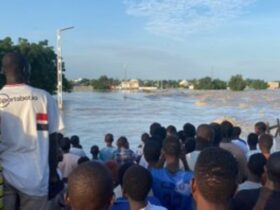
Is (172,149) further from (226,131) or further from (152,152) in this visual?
(226,131)

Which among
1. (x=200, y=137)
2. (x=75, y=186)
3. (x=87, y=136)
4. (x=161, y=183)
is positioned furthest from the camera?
(x=87, y=136)

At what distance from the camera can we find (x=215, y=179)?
2.50 metres

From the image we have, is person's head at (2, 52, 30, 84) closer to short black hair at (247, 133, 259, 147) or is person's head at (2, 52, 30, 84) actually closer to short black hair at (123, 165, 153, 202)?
short black hair at (123, 165, 153, 202)

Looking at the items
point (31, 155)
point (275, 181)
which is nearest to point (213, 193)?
point (275, 181)

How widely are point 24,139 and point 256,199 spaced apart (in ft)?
5.22

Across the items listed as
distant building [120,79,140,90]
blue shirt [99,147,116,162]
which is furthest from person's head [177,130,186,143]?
distant building [120,79,140,90]

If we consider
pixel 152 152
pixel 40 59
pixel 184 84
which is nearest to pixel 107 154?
pixel 152 152

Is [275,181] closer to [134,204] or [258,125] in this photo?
[134,204]

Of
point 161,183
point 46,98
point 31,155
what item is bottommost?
point 161,183

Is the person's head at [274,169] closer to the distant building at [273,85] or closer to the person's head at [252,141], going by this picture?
the person's head at [252,141]

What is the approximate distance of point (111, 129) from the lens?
85.9ft

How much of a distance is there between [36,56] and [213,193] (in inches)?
1562

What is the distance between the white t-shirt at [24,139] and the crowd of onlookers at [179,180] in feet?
0.84

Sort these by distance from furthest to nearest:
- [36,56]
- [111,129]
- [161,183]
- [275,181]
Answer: [36,56], [111,129], [161,183], [275,181]
